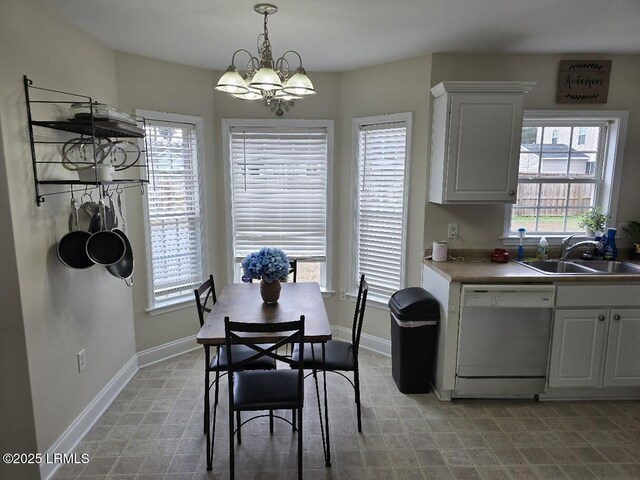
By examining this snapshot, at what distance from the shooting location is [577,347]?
276 cm

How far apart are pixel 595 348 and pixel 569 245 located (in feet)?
3.06

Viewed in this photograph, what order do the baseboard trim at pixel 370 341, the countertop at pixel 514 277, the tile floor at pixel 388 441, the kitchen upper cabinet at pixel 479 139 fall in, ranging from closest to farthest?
the tile floor at pixel 388 441
the countertop at pixel 514 277
the kitchen upper cabinet at pixel 479 139
the baseboard trim at pixel 370 341

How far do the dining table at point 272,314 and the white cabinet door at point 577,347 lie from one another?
5.44 feet

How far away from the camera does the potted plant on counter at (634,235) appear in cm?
325

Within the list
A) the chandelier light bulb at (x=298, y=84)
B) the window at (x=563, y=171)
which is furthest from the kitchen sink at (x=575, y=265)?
the chandelier light bulb at (x=298, y=84)

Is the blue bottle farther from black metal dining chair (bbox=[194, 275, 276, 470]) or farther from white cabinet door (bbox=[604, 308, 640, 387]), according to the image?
black metal dining chair (bbox=[194, 275, 276, 470])

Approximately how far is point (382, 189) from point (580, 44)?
1.80 m

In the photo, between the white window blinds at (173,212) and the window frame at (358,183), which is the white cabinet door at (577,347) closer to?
the window frame at (358,183)

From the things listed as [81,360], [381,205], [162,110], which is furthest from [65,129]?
[381,205]

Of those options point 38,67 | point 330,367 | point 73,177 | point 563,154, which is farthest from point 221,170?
point 563,154

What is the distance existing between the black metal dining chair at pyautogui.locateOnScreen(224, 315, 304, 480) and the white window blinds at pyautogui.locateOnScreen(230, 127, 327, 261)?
1811 millimetres

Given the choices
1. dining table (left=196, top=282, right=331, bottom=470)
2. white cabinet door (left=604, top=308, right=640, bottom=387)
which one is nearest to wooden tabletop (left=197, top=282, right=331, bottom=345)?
dining table (left=196, top=282, right=331, bottom=470)

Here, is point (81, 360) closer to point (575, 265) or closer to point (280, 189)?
point (280, 189)

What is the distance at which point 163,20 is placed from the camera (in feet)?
7.98
